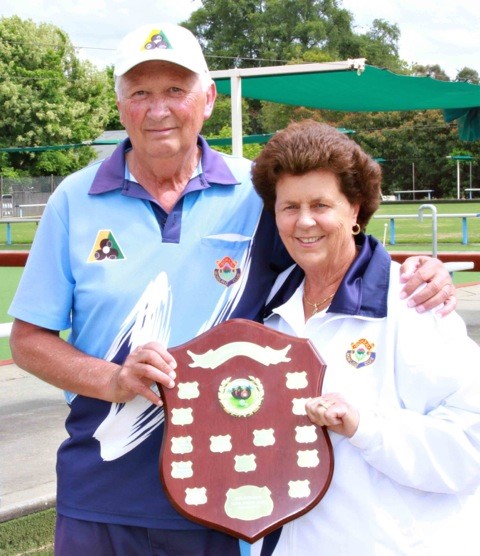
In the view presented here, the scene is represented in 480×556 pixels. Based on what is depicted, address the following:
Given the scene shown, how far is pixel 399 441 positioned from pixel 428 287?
354 millimetres

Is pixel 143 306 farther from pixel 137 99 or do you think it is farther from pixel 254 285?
pixel 137 99

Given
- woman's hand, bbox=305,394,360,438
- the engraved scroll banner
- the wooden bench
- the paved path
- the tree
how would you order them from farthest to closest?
1. the wooden bench
2. the tree
3. the paved path
4. the engraved scroll banner
5. woman's hand, bbox=305,394,360,438

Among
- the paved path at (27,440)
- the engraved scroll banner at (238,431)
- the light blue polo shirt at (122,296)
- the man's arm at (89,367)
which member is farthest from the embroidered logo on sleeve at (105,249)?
the paved path at (27,440)

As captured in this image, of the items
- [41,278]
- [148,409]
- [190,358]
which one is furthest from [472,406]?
[41,278]

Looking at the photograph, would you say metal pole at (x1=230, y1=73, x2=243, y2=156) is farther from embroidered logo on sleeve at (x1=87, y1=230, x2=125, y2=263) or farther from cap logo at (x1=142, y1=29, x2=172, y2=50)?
embroidered logo on sleeve at (x1=87, y1=230, x2=125, y2=263)

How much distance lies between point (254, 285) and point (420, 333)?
0.52m

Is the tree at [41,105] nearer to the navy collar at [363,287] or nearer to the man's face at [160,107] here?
the man's face at [160,107]

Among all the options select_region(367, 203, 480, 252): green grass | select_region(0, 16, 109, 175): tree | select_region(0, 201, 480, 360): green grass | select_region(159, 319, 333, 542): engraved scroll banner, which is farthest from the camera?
select_region(0, 16, 109, 175): tree

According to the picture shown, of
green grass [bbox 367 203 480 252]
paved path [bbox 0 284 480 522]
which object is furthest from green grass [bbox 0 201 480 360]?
paved path [bbox 0 284 480 522]

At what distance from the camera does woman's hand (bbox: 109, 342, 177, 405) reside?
82.1 inches

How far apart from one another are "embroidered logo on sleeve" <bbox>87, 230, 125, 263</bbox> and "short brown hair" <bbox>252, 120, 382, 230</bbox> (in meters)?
0.40

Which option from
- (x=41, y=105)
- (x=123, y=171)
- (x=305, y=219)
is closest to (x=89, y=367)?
(x=123, y=171)

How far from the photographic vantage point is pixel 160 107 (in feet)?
7.95

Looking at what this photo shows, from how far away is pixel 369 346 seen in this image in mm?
2141
